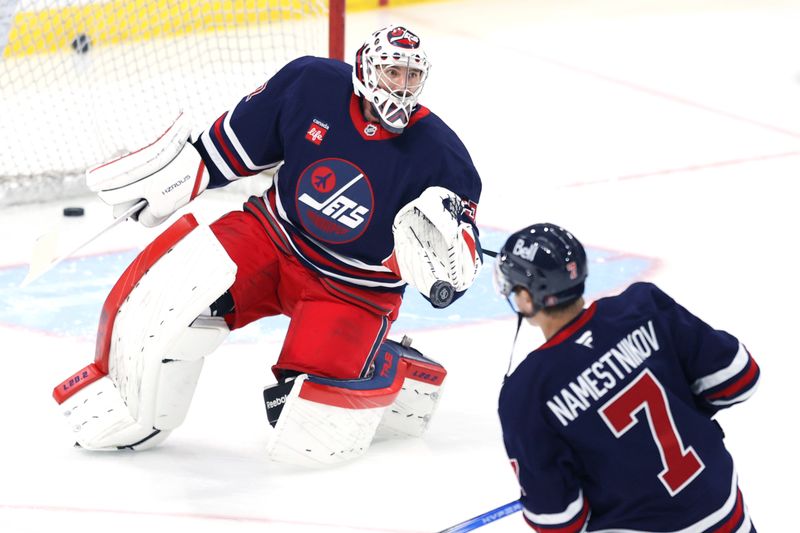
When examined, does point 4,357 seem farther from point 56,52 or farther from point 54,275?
point 56,52

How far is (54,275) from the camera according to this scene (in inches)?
171

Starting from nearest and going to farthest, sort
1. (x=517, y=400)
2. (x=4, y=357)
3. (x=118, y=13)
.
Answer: (x=517, y=400) → (x=4, y=357) → (x=118, y=13)

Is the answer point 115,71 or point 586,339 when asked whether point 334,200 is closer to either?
point 586,339

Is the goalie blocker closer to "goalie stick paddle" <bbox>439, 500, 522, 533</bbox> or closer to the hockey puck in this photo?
"goalie stick paddle" <bbox>439, 500, 522, 533</bbox>

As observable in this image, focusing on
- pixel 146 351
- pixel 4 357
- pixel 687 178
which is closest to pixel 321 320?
pixel 146 351

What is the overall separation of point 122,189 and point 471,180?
0.78 metres

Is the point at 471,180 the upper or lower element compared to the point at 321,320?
upper

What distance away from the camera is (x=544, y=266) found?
2.16m

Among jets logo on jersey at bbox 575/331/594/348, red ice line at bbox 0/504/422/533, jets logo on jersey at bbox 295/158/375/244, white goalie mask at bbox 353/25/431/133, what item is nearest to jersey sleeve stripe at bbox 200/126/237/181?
jets logo on jersey at bbox 295/158/375/244

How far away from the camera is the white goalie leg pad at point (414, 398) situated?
130 inches

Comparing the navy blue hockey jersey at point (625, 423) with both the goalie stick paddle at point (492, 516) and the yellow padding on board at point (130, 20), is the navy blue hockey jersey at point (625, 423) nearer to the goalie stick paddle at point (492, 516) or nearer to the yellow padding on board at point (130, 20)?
the goalie stick paddle at point (492, 516)

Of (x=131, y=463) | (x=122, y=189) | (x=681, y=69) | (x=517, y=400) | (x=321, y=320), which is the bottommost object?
(x=681, y=69)

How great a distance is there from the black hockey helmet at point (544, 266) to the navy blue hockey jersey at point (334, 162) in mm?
860

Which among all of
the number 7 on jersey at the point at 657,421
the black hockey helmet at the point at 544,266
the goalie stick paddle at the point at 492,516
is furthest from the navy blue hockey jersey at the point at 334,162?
the number 7 on jersey at the point at 657,421
